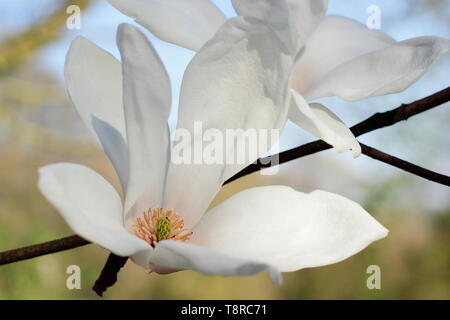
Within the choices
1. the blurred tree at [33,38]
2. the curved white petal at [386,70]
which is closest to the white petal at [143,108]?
the curved white petal at [386,70]

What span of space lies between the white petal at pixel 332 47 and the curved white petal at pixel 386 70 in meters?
0.03

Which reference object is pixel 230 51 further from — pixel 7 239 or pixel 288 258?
pixel 7 239

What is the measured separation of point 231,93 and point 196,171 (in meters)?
0.05

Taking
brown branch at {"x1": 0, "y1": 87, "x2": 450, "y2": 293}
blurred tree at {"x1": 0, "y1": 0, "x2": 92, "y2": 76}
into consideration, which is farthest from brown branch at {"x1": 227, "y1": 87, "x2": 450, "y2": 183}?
blurred tree at {"x1": 0, "y1": 0, "x2": 92, "y2": 76}

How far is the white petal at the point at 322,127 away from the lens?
281 millimetres

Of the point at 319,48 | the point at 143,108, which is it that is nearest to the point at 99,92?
the point at 143,108

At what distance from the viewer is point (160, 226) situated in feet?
1.04

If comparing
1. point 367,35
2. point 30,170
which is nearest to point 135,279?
point 30,170

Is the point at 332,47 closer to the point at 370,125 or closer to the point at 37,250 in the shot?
the point at 370,125

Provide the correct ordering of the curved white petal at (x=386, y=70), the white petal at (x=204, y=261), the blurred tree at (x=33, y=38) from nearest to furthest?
the white petal at (x=204, y=261)
the curved white petal at (x=386, y=70)
the blurred tree at (x=33, y=38)

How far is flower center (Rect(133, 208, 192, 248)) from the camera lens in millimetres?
316

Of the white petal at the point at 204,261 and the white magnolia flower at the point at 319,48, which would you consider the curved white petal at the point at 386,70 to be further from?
the white petal at the point at 204,261

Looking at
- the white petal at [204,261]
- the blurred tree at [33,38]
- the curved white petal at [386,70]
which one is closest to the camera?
the white petal at [204,261]

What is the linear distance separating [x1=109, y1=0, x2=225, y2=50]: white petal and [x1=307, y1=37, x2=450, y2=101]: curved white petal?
8 centimetres
